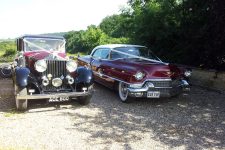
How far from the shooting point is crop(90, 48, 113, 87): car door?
930 centimetres

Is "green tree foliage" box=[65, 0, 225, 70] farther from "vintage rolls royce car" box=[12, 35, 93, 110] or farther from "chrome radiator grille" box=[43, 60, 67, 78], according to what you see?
"chrome radiator grille" box=[43, 60, 67, 78]

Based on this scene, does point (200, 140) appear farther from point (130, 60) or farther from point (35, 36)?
point (35, 36)

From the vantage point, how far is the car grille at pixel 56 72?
758 cm

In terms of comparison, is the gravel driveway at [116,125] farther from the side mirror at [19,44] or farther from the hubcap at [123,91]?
the side mirror at [19,44]

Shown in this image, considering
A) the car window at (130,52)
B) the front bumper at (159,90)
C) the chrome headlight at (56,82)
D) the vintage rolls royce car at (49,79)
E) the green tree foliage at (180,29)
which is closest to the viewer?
the vintage rolls royce car at (49,79)

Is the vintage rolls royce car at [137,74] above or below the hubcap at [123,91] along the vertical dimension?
above

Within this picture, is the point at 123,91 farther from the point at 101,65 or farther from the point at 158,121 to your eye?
the point at 158,121

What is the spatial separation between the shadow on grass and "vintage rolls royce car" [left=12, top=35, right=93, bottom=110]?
1.91 feet

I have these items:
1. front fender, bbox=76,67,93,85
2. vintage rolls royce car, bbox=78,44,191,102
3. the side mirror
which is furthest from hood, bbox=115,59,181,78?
the side mirror

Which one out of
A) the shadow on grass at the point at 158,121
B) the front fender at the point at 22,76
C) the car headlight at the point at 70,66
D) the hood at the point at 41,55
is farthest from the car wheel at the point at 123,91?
the front fender at the point at 22,76

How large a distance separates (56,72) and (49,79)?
28cm

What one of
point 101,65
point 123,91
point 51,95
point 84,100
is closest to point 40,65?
point 51,95

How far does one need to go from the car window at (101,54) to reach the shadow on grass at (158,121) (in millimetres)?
1495

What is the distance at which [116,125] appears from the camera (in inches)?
250
